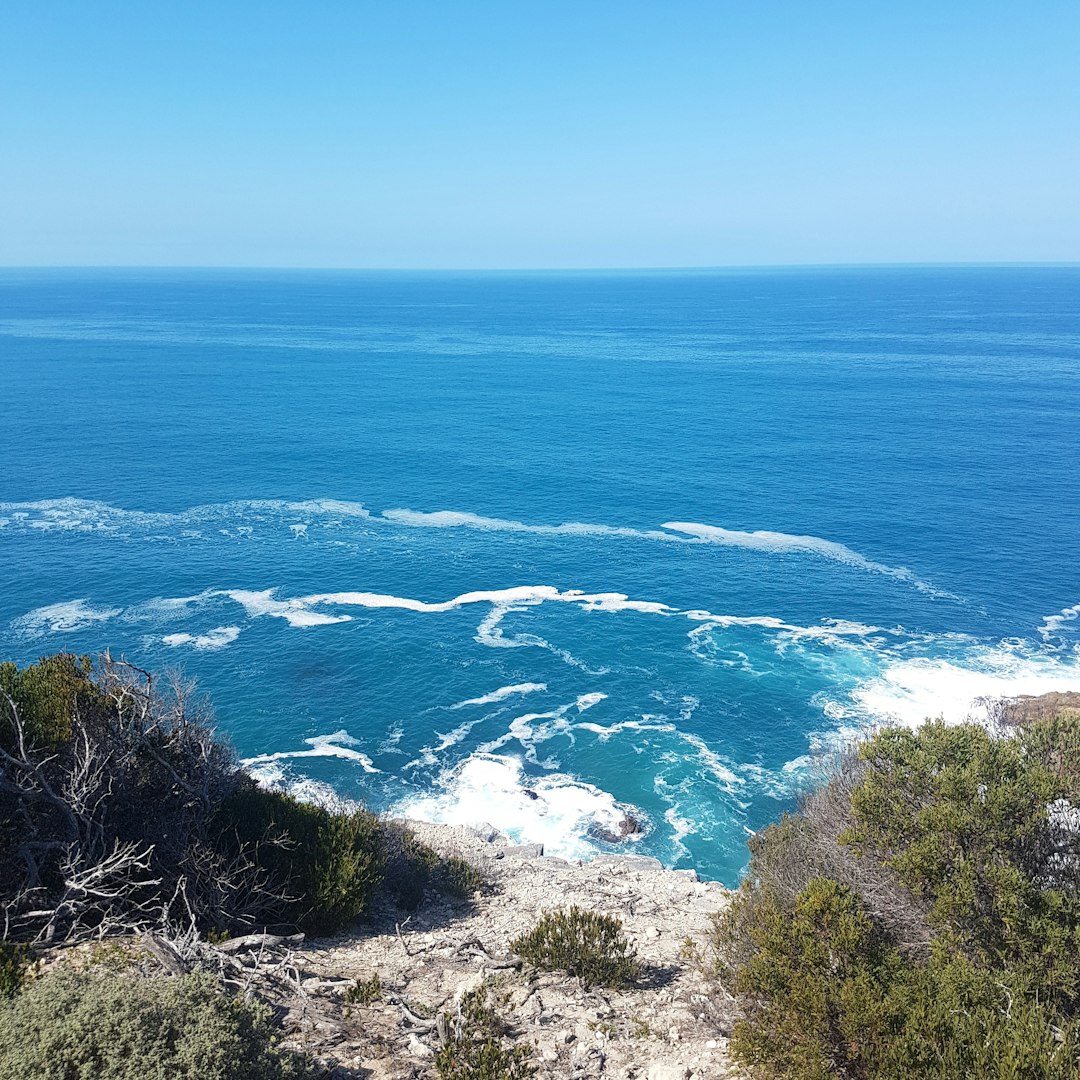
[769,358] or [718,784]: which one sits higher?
[769,358]

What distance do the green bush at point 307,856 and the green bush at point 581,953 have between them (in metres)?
4.92

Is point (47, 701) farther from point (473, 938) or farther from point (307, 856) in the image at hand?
point (473, 938)

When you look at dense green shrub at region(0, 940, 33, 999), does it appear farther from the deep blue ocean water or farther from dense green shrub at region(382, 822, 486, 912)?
the deep blue ocean water

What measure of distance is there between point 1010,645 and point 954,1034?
55.8 metres

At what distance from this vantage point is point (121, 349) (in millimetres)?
186125

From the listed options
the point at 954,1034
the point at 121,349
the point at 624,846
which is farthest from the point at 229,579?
the point at 121,349

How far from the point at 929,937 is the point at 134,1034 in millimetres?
13611

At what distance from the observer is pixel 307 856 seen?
22.5 metres

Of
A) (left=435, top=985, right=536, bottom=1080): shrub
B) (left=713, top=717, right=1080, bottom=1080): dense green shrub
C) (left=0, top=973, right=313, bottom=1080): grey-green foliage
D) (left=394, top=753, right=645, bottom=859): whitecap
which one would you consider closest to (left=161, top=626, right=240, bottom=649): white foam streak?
(left=394, top=753, right=645, bottom=859): whitecap

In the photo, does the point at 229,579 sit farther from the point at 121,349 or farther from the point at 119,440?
the point at 121,349

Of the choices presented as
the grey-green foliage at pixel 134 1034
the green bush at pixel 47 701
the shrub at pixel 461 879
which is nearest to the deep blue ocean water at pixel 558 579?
the shrub at pixel 461 879

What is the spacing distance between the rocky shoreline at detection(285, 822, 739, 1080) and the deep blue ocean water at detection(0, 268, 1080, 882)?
20509 mm

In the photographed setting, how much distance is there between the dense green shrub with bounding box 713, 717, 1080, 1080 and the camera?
13117 mm

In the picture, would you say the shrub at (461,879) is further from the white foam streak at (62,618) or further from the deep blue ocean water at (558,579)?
the white foam streak at (62,618)
